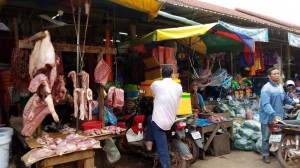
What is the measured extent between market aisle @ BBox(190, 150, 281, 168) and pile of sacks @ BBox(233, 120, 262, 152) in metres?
0.23

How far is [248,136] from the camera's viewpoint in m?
7.21

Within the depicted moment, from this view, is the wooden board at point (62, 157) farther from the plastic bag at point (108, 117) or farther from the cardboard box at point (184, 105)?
the cardboard box at point (184, 105)

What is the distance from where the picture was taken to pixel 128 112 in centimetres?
707

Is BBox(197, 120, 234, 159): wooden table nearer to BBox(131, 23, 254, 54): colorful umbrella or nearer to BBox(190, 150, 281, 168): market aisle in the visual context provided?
BBox(190, 150, 281, 168): market aisle

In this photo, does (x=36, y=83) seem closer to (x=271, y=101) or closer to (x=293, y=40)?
(x=271, y=101)

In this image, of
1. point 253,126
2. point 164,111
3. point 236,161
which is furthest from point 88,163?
point 253,126

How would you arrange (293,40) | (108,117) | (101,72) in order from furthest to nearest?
1. (293,40)
2. (108,117)
3. (101,72)

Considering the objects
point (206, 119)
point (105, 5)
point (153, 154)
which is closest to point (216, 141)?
point (206, 119)

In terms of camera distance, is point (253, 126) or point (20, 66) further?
point (253, 126)

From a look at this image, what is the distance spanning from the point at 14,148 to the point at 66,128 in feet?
4.36

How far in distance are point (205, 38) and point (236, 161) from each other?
342cm

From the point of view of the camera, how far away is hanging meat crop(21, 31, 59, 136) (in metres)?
3.97

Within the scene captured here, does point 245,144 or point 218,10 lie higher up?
point 218,10

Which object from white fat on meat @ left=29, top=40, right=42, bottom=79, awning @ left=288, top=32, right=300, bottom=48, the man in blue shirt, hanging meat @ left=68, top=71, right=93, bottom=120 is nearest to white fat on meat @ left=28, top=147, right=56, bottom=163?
hanging meat @ left=68, top=71, right=93, bottom=120
